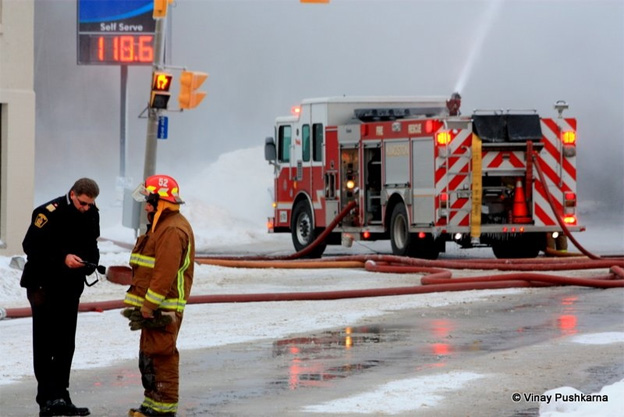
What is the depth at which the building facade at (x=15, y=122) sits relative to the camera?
21.8 meters

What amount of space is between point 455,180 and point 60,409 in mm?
14377

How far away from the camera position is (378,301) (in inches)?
665

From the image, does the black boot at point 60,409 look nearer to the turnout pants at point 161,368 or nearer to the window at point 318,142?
the turnout pants at point 161,368

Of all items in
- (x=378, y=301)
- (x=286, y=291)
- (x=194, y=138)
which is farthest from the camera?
(x=194, y=138)

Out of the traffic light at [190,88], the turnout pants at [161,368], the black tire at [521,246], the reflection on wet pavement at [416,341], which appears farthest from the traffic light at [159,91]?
the turnout pants at [161,368]

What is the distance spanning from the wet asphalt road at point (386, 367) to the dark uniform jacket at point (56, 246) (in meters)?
0.80

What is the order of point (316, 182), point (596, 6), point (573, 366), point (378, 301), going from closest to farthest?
1. point (573, 366)
2. point (378, 301)
3. point (316, 182)
4. point (596, 6)

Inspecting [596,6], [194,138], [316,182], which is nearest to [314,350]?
[316,182]

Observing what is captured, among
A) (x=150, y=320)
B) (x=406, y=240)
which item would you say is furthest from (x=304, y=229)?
(x=150, y=320)

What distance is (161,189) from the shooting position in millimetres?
9133

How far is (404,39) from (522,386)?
29279 mm

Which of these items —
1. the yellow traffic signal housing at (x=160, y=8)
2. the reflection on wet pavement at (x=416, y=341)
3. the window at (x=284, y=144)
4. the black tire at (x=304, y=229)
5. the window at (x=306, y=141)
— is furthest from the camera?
the window at (x=284, y=144)

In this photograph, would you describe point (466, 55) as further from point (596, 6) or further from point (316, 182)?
point (316, 182)

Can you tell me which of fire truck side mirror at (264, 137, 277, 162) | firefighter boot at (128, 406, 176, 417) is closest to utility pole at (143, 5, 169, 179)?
fire truck side mirror at (264, 137, 277, 162)
